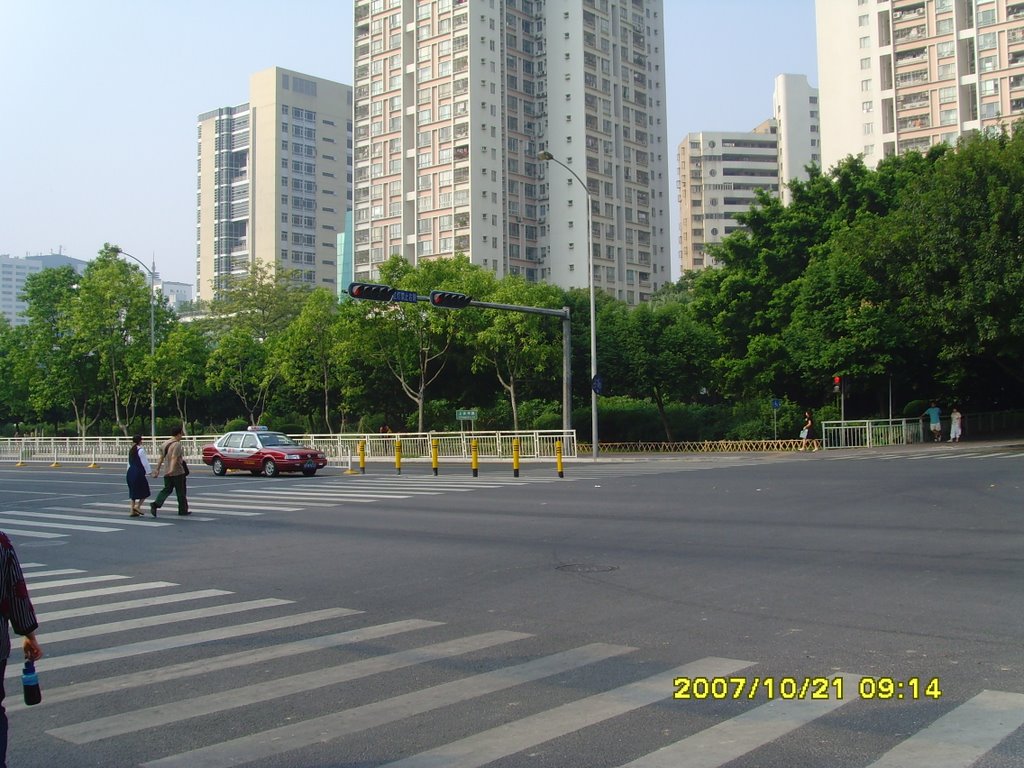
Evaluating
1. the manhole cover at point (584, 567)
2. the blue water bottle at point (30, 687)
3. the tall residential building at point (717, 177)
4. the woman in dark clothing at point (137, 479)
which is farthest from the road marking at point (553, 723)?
the tall residential building at point (717, 177)

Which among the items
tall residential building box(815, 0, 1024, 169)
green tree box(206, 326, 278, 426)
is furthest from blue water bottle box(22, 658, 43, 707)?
tall residential building box(815, 0, 1024, 169)

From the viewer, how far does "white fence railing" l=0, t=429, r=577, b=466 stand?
126 ft

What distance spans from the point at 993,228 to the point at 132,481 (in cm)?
3059

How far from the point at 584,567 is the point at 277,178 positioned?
131973mm

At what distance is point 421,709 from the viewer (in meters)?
5.61

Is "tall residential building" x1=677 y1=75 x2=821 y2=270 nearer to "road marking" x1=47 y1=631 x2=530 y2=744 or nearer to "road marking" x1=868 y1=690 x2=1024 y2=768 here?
"road marking" x1=47 y1=631 x2=530 y2=744

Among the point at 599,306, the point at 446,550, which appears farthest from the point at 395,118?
the point at 446,550

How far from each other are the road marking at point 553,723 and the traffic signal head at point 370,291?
22.0 metres

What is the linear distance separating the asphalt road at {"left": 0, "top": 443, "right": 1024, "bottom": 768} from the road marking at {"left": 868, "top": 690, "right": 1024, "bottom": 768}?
0.06ft

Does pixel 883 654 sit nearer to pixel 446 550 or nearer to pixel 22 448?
pixel 446 550

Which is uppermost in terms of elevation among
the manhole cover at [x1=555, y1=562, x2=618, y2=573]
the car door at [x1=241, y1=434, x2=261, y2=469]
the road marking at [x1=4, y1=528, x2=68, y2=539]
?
the car door at [x1=241, y1=434, x2=261, y2=469]

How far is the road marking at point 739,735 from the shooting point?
4633 mm

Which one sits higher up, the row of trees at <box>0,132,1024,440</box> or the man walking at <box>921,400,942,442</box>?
the row of trees at <box>0,132,1024,440</box>

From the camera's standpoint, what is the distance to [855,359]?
39.7 meters
